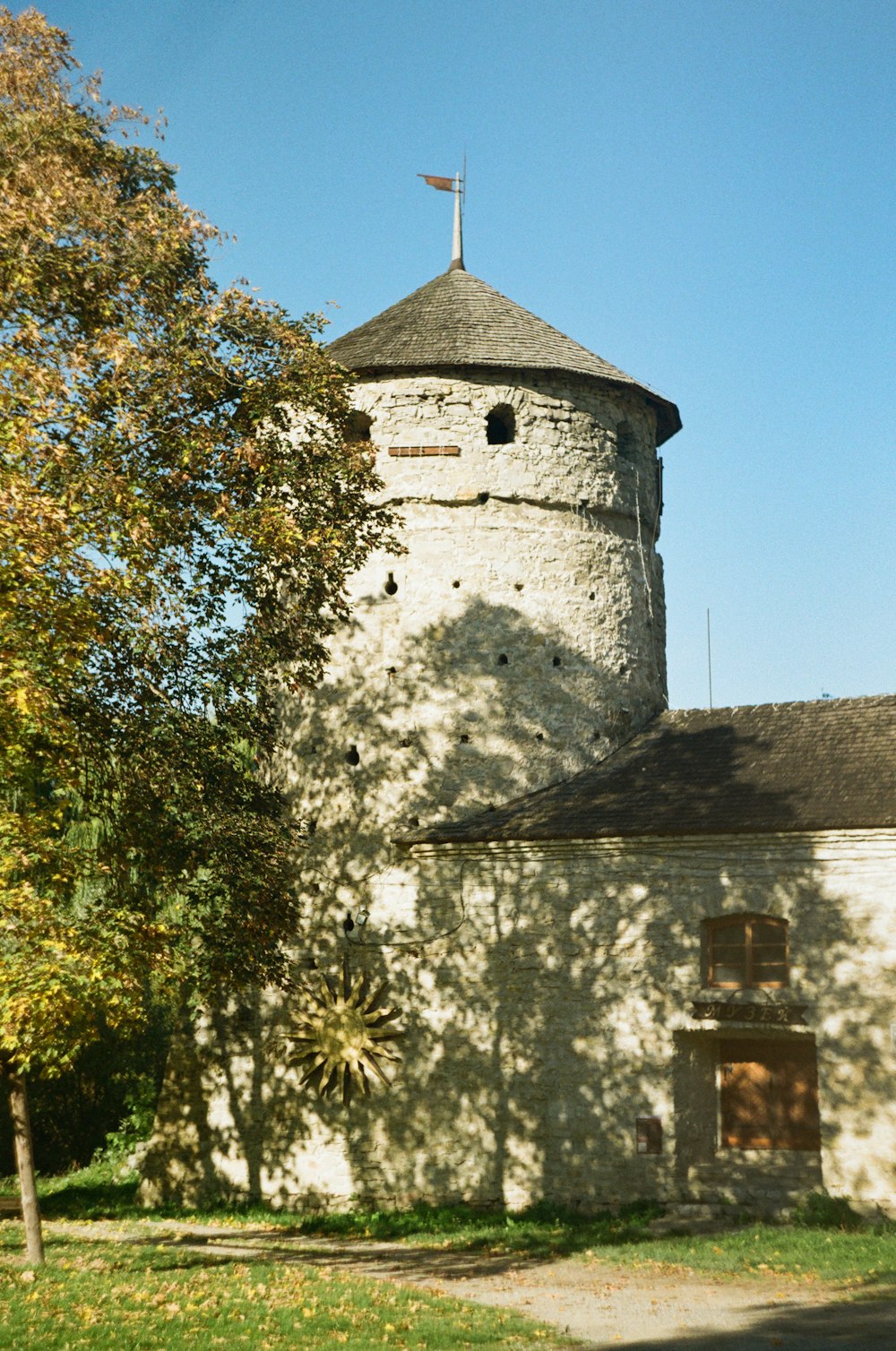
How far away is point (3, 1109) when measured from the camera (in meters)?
22.3

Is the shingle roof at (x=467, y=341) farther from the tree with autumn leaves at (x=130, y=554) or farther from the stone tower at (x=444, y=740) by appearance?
the tree with autumn leaves at (x=130, y=554)

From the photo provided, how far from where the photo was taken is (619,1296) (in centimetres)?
1081

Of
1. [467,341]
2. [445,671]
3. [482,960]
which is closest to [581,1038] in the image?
[482,960]

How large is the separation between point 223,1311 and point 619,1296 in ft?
11.0

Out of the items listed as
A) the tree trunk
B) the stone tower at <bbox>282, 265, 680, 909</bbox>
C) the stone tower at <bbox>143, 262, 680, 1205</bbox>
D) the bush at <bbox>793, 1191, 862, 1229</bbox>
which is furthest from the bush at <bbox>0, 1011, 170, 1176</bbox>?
the bush at <bbox>793, 1191, 862, 1229</bbox>

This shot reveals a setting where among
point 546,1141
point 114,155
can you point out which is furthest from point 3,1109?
point 114,155

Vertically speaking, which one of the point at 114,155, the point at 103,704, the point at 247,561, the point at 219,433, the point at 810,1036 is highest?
the point at 114,155

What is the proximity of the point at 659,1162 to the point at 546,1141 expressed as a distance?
54.2 inches

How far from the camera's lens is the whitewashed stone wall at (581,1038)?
1397 cm

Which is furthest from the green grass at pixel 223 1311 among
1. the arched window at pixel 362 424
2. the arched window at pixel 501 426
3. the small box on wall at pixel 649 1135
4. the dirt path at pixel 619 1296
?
the arched window at pixel 501 426

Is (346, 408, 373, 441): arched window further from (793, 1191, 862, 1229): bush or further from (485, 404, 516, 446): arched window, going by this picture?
(793, 1191, 862, 1229): bush

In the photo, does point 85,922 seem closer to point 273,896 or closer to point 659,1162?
point 273,896

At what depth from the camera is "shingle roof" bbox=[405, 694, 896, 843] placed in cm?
1477

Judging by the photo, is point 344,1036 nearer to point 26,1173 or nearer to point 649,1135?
point 649,1135
